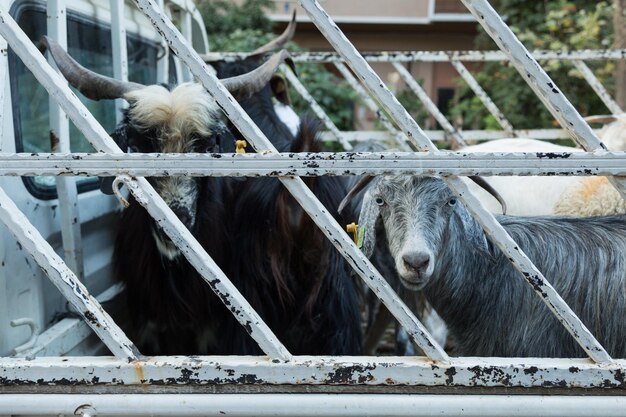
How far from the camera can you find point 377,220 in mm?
2895

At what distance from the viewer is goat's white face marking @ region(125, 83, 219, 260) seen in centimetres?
311

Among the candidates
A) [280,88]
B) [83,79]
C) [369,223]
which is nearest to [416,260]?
[369,223]

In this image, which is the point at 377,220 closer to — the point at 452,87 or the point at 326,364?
the point at 326,364

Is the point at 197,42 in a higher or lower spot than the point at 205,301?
higher

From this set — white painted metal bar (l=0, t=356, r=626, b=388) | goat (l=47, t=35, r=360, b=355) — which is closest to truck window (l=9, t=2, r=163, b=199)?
goat (l=47, t=35, r=360, b=355)

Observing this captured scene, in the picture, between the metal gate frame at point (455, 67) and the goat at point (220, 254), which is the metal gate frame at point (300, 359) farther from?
the metal gate frame at point (455, 67)

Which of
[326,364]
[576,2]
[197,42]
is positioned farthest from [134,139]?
[576,2]

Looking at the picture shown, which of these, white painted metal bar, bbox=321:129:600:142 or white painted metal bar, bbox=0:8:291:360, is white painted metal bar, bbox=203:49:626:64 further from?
white painted metal bar, bbox=0:8:291:360

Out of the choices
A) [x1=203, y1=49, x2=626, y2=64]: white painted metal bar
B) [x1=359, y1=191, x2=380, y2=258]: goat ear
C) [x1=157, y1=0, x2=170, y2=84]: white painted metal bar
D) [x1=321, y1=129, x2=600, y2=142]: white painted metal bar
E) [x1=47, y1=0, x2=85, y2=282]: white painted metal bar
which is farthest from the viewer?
[x1=321, y1=129, x2=600, y2=142]: white painted metal bar

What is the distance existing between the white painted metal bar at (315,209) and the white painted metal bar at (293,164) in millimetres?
76

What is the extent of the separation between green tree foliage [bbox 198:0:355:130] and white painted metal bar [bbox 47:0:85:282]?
662cm

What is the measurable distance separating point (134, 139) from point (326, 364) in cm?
168

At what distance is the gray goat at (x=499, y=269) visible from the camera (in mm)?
2613

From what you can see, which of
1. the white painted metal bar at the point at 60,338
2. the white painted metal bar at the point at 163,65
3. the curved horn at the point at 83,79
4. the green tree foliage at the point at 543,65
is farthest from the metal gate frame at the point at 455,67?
the green tree foliage at the point at 543,65
